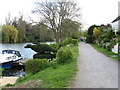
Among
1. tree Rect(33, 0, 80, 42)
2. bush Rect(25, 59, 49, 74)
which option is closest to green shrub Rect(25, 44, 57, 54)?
bush Rect(25, 59, 49, 74)

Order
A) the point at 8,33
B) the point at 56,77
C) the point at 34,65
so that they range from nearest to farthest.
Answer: the point at 56,77 → the point at 34,65 → the point at 8,33

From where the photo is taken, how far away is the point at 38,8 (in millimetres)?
25531

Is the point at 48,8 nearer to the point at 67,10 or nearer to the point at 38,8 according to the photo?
the point at 38,8

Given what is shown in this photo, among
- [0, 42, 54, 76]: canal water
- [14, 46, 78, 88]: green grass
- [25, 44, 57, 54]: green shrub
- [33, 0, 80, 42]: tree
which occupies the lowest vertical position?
[0, 42, 54, 76]: canal water

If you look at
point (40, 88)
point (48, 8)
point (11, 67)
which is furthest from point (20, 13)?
point (40, 88)

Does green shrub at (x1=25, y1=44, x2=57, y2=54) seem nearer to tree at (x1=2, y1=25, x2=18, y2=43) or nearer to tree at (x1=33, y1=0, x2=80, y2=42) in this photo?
tree at (x1=33, y1=0, x2=80, y2=42)

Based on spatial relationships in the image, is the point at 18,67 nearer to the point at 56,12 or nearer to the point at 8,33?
the point at 56,12

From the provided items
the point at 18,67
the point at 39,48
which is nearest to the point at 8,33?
the point at 18,67

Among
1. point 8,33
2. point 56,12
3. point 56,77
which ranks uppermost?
point 56,12

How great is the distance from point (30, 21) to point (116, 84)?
23995 millimetres

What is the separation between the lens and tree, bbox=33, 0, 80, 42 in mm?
25000

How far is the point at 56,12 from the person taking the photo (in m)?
25.2

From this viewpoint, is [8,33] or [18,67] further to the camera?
[8,33]

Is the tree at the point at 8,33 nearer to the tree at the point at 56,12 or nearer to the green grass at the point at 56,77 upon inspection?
the tree at the point at 56,12
